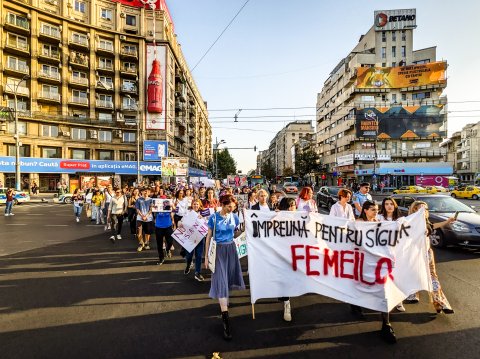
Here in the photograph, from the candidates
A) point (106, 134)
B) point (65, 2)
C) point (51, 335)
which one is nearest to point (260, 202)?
point (51, 335)

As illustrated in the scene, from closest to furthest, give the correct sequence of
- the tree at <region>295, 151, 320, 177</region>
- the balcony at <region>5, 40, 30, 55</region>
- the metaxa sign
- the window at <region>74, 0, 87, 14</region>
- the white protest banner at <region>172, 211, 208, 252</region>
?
1. the white protest banner at <region>172, 211, 208, 252</region>
2. the balcony at <region>5, 40, 30, 55</region>
3. the window at <region>74, 0, 87, 14</region>
4. the metaxa sign
5. the tree at <region>295, 151, 320, 177</region>

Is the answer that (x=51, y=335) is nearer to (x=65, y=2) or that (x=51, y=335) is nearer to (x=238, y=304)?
(x=238, y=304)

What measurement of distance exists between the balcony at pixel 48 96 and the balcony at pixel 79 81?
2830 millimetres

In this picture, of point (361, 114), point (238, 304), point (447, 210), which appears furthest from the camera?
point (361, 114)

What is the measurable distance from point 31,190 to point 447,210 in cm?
4272

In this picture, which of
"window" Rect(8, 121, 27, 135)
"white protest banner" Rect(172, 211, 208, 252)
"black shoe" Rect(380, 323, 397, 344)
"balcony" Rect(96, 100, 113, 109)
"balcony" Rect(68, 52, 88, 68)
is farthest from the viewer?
"balcony" Rect(96, 100, 113, 109)

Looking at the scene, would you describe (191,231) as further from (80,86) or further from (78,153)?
(80,86)

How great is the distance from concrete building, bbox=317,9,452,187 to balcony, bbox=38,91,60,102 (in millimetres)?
49957

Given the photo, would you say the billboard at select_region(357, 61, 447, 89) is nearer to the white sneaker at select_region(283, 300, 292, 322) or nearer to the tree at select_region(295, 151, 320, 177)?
the tree at select_region(295, 151, 320, 177)

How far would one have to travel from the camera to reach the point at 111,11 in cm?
4197

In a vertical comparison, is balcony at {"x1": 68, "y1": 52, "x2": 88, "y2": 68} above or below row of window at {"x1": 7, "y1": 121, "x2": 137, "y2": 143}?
above

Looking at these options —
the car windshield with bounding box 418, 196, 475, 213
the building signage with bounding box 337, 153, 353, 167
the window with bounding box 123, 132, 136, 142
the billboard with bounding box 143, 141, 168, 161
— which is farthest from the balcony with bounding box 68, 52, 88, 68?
the building signage with bounding box 337, 153, 353, 167

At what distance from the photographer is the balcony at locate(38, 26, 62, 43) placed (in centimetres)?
3662

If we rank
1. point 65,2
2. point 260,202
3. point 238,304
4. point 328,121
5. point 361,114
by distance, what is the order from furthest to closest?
point 328,121, point 361,114, point 65,2, point 260,202, point 238,304
